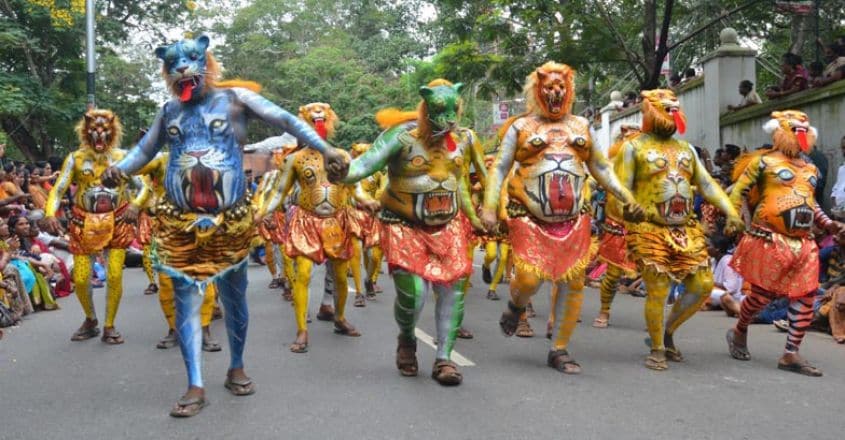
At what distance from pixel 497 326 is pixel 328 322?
179cm

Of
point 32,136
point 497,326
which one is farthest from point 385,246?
point 32,136

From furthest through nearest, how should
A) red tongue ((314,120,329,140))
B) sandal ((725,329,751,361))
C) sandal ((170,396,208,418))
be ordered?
red tongue ((314,120,329,140))
sandal ((725,329,751,361))
sandal ((170,396,208,418))

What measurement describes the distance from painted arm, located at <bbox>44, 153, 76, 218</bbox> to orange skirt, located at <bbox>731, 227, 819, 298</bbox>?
5.64m

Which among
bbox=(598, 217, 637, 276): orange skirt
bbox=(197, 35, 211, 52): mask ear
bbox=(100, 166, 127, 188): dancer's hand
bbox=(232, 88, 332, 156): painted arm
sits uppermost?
bbox=(197, 35, 211, 52): mask ear

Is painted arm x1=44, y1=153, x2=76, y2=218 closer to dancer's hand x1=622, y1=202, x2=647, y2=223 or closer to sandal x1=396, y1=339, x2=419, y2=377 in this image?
sandal x1=396, y1=339, x2=419, y2=377

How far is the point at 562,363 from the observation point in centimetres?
591

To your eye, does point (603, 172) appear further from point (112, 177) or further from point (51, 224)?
point (51, 224)

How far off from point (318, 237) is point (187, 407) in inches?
107

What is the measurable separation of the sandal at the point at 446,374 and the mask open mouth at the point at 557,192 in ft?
4.36

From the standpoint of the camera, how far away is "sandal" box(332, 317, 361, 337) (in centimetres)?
762

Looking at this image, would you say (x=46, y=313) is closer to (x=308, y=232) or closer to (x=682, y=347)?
(x=308, y=232)

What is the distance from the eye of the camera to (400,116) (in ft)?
19.0

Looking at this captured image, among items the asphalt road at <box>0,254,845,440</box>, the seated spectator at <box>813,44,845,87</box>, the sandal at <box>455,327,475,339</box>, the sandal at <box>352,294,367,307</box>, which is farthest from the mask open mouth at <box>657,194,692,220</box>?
the seated spectator at <box>813,44,845,87</box>

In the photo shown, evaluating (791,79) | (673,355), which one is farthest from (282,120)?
(791,79)
